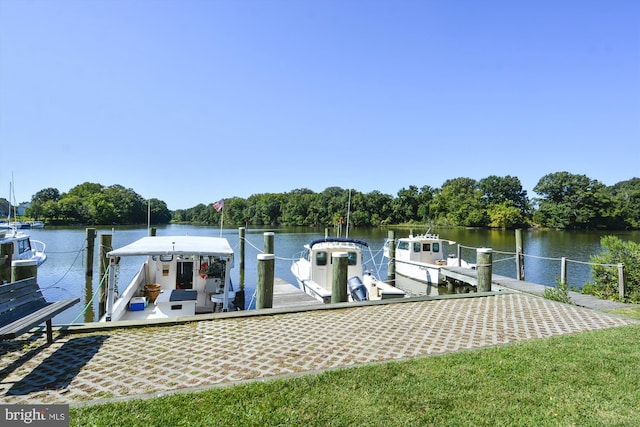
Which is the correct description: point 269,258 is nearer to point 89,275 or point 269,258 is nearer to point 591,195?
point 89,275

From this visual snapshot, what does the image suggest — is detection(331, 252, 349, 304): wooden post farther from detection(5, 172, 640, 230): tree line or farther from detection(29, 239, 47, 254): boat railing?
→ detection(5, 172, 640, 230): tree line

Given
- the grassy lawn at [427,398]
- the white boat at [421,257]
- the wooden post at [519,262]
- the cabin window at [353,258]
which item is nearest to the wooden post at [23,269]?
the grassy lawn at [427,398]

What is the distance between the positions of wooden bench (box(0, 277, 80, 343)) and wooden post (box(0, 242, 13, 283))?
8.32 meters

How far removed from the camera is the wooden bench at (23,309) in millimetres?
4008

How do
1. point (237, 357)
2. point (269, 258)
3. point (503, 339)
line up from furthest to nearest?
point (269, 258), point (503, 339), point (237, 357)

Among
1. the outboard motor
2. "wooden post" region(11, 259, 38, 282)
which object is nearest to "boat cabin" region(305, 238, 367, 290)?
the outboard motor

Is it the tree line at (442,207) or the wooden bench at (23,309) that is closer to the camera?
the wooden bench at (23,309)

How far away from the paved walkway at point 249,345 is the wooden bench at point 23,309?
500mm

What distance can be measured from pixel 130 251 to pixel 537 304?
9.46 meters

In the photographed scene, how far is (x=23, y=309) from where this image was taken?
4.74 m

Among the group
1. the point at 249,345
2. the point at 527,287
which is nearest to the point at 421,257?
the point at 527,287

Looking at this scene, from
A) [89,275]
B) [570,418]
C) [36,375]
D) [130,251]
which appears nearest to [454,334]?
[570,418]

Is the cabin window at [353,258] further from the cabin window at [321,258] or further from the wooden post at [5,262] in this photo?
the wooden post at [5,262]

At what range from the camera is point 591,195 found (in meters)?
73.8
